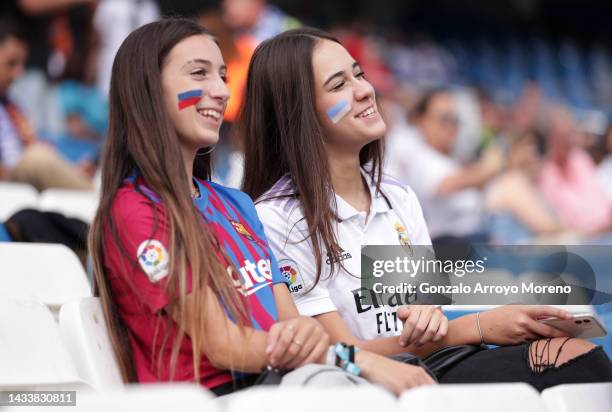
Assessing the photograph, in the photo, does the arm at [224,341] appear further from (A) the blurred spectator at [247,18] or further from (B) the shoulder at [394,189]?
(A) the blurred spectator at [247,18]

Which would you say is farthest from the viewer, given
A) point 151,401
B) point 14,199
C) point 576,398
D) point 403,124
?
point 403,124

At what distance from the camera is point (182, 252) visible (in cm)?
180

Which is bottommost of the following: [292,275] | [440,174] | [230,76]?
[292,275]

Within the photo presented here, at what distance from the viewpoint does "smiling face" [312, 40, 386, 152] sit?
2340 mm

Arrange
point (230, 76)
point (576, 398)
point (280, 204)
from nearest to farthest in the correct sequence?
point (576, 398), point (280, 204), point (230, 76)

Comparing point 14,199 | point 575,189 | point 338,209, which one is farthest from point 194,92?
point 575,189

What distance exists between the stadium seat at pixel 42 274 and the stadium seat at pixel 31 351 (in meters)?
0.35

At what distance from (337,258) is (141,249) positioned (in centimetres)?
54

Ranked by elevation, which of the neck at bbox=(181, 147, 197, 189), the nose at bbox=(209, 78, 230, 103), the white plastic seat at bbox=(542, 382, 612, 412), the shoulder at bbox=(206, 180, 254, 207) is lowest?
the white plastic seat at bbox=(542, 382, 612, 412)

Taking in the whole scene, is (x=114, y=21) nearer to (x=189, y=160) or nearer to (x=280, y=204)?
(x=280, y=204)

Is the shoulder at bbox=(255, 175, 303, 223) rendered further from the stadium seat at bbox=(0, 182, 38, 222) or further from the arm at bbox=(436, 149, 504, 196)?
the arm at bbox=(436, 149, 504, 196)

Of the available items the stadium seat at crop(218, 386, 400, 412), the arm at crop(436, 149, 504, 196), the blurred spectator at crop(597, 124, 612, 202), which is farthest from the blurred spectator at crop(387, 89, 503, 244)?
the stadium seat at crop(218, 386, 400, 412)

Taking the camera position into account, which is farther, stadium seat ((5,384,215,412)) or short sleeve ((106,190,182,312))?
short sleeve ((106,190,182,312))

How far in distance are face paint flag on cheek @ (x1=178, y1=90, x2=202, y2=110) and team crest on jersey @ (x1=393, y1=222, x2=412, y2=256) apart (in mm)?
601
